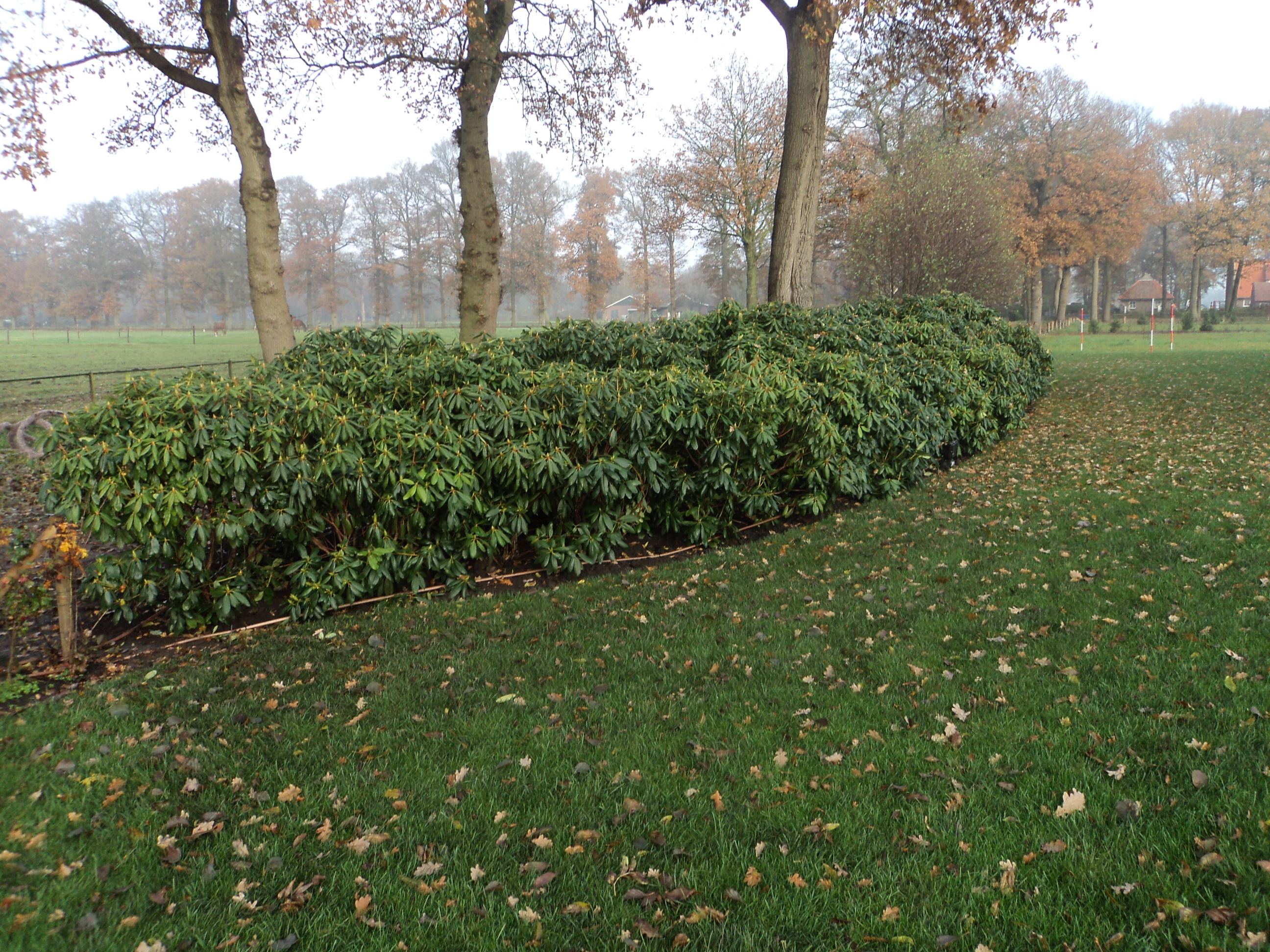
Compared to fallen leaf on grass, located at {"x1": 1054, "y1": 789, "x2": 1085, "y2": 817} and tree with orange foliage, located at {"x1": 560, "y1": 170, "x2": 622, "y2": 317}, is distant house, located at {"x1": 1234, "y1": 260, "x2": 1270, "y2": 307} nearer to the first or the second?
tree with orange foliage, located at {"x1": 560, "y1": 170, "x2": 622, "y2": 317}

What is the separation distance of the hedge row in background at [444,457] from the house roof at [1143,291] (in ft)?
216

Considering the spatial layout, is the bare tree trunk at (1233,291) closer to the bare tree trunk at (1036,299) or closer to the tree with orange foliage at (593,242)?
the bare tree trunk at (1036,299)

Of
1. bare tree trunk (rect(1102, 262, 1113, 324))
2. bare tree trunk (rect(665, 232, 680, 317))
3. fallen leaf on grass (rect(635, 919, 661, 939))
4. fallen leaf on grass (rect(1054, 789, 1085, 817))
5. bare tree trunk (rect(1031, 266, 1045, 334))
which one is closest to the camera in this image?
fallen leaf on grass (rect(635, 919, 661, 939))

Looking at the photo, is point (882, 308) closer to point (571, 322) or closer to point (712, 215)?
point (571, 322)

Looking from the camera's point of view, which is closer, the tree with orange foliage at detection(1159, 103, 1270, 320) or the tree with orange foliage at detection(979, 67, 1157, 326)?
the tree with orange foliage at detection(979, 67, 1157, 326)

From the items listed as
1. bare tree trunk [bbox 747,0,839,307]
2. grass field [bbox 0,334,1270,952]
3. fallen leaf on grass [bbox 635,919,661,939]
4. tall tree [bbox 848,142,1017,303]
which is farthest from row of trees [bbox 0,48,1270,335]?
fallen leaf on grass [bbox 635,919,661,939]

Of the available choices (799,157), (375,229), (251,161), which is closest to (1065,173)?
(799,157)

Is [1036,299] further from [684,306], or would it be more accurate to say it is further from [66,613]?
[66,613]

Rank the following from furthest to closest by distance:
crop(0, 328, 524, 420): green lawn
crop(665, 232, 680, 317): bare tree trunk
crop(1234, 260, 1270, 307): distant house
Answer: crop(1234, 260, 1270, 307): distant house → crop(665, 232, 680, 317): bare tree trunk → crop(0, 328, 524, 420): green lawn

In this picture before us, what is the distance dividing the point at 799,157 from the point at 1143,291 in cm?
6405

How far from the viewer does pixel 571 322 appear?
8.23 m

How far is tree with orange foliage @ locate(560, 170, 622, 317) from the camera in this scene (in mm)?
48000

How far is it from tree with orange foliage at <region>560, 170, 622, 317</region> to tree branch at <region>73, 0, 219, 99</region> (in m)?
36.5

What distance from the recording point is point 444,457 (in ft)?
18.4
